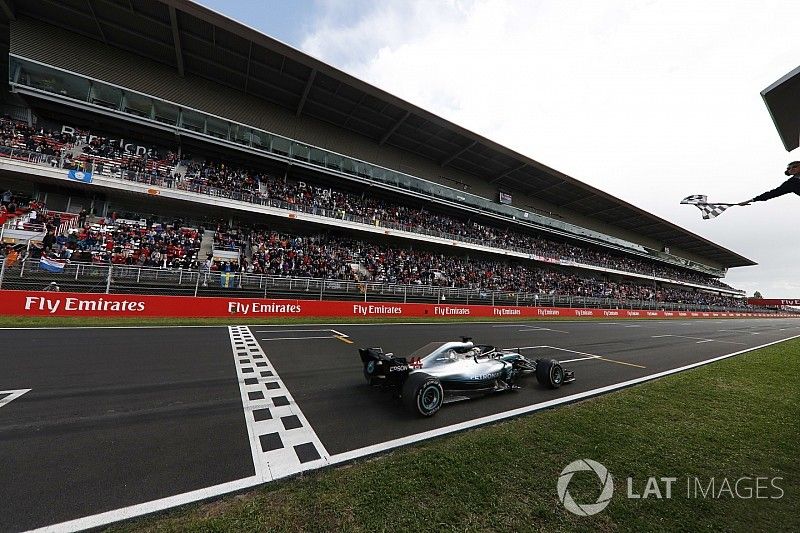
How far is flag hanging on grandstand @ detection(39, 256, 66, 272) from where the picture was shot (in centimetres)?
1109

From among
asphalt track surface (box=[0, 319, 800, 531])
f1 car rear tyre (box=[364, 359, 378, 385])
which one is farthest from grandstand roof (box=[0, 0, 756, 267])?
f1 car rear tyre (box=[364, 359, 378, 385])

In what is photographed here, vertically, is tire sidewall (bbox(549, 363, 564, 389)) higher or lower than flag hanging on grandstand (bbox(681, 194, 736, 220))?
lower

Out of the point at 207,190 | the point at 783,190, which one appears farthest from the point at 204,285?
the point at 783,190

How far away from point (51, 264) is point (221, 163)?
503 inches

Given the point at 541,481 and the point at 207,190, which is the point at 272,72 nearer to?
the point at 207,190

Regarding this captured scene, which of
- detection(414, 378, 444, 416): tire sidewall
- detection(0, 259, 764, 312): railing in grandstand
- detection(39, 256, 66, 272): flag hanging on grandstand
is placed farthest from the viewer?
detection(39, 256, 66, 272): flag hanging on grandstand

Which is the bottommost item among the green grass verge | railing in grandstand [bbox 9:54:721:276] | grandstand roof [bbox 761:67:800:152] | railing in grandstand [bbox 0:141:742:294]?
the green grass verge

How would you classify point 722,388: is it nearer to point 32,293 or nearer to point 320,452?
point 320,452

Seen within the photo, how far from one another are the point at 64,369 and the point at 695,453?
948 cm

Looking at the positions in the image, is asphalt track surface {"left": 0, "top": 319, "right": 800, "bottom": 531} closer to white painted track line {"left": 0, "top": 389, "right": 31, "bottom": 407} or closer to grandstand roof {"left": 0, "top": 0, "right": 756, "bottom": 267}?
white painted track line {"left": 0, "top": 389, "right": 31, "bottom": 407}

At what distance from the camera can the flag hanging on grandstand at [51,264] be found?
11087mm

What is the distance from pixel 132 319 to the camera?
1135 centimetres

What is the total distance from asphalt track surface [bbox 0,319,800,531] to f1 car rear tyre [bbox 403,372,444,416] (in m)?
0.17

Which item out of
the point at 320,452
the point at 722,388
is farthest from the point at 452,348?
the point at 722,388
